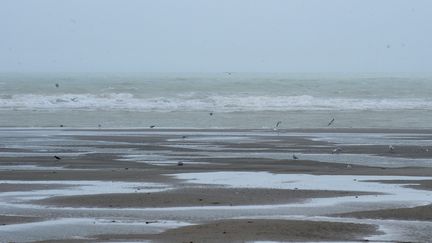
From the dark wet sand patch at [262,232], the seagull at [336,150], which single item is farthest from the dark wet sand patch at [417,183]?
the seagull at [336,150]

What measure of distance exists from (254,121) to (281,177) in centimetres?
2131

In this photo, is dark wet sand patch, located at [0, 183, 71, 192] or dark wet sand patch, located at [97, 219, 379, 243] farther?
dark wet sand patch, located at [0, 183, 71, 192]

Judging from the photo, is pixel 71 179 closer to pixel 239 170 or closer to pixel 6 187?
pixel 6 187

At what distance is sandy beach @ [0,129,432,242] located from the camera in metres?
11.6

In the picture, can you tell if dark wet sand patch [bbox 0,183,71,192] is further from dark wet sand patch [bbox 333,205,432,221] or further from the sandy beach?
dark wet sand patch [bbox 333,205,432,221]

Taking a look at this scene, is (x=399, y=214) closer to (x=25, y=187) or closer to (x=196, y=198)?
(x=196, y=198)

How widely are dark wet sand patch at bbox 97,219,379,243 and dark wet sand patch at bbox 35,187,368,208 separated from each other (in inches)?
76.1

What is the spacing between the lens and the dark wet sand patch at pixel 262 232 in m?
11.0

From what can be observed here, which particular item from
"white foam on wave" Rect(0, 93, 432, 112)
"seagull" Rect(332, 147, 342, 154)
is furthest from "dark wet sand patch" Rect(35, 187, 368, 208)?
"white foam on wave" Rect(0, 93, 432, 112)

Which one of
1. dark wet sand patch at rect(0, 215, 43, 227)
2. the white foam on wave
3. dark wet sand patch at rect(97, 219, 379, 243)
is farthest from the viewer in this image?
the white foam on wave

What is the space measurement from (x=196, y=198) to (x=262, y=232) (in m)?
3.20

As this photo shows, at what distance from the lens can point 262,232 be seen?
11.4 meters

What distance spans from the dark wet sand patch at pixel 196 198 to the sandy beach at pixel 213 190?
2 cm

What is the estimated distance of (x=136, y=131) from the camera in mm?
32281
